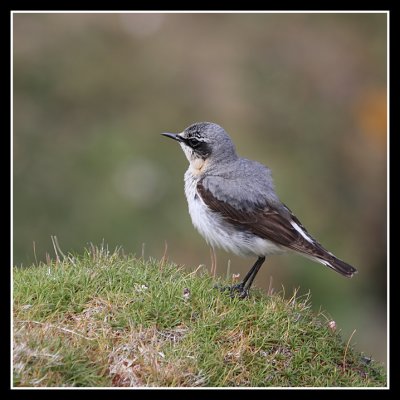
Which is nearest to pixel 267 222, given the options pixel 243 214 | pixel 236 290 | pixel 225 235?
pixel 243 214

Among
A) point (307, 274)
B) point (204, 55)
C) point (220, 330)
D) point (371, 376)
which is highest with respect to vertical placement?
point (204, 55)

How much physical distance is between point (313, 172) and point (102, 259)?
40.6 feet

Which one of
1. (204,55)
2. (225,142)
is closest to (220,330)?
(225,142)

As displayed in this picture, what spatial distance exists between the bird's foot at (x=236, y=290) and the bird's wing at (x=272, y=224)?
791 millimetres

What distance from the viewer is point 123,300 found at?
320 inches

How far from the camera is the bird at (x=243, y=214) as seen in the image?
9.28 meters

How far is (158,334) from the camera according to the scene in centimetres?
783

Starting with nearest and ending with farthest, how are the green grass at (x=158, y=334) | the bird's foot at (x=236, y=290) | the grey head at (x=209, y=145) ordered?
the green grass at (x=158, y=334), the bird's foot at (x=236, y=290), the grey head at (x=209, y=145)

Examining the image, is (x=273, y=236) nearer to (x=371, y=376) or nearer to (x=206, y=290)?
(x=206, y=290)

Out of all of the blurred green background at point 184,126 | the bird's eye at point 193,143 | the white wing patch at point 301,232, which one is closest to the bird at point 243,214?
the white wing patch at point 301,232

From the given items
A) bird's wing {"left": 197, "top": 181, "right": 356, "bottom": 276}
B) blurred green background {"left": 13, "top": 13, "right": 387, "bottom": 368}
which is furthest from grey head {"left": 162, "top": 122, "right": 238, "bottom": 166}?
blurred green background {"left": 13, "top": 13, "right": 387, "bottom": 368}

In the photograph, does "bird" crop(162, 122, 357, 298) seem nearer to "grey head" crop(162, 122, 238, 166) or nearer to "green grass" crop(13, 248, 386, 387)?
"grey head" crop(162, 122, 238, 166)

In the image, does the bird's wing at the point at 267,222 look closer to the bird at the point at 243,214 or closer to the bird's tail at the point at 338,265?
the bird at the point at 243,214

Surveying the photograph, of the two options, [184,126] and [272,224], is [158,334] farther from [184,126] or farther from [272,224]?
[184,126]
